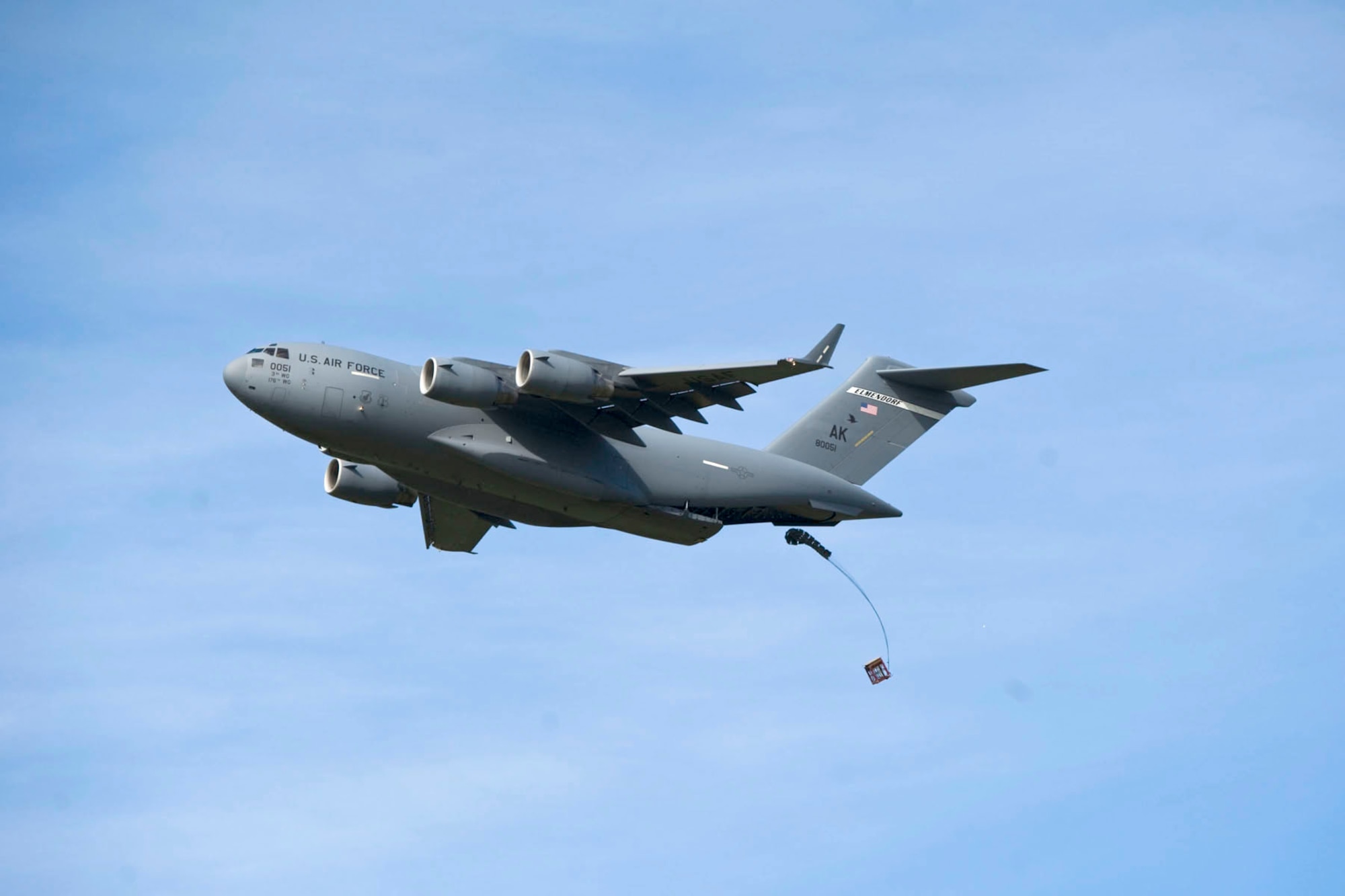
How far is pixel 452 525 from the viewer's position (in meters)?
28.2

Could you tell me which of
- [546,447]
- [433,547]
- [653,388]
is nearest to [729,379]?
[653,388]

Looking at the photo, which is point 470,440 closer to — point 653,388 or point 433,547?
point 653,388

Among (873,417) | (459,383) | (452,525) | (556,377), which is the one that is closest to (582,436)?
(556,377)

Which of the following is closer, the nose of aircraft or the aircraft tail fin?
the nose of aircraft

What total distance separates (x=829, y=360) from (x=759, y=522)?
14.7 feet

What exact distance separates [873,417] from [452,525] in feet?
23.4

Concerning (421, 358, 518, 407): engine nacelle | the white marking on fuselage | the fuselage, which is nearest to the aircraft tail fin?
the white marking on fuselage

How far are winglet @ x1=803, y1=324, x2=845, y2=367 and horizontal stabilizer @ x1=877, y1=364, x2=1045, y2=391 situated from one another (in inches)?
146

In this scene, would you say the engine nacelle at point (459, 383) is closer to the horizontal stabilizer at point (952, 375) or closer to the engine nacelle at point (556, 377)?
the engine nacelle at point (556, 377)

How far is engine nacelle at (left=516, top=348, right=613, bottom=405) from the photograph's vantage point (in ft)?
75.1

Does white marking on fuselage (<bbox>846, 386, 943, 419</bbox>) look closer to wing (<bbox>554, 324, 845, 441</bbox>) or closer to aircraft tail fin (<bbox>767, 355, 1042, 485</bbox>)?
aircraft tail fin (<bbox>767, 355, 1042, 485</bbox>)

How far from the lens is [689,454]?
1009 inches

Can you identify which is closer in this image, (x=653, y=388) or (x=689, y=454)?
(x=653, y=388)

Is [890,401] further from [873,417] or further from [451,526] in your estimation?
[451,526]
